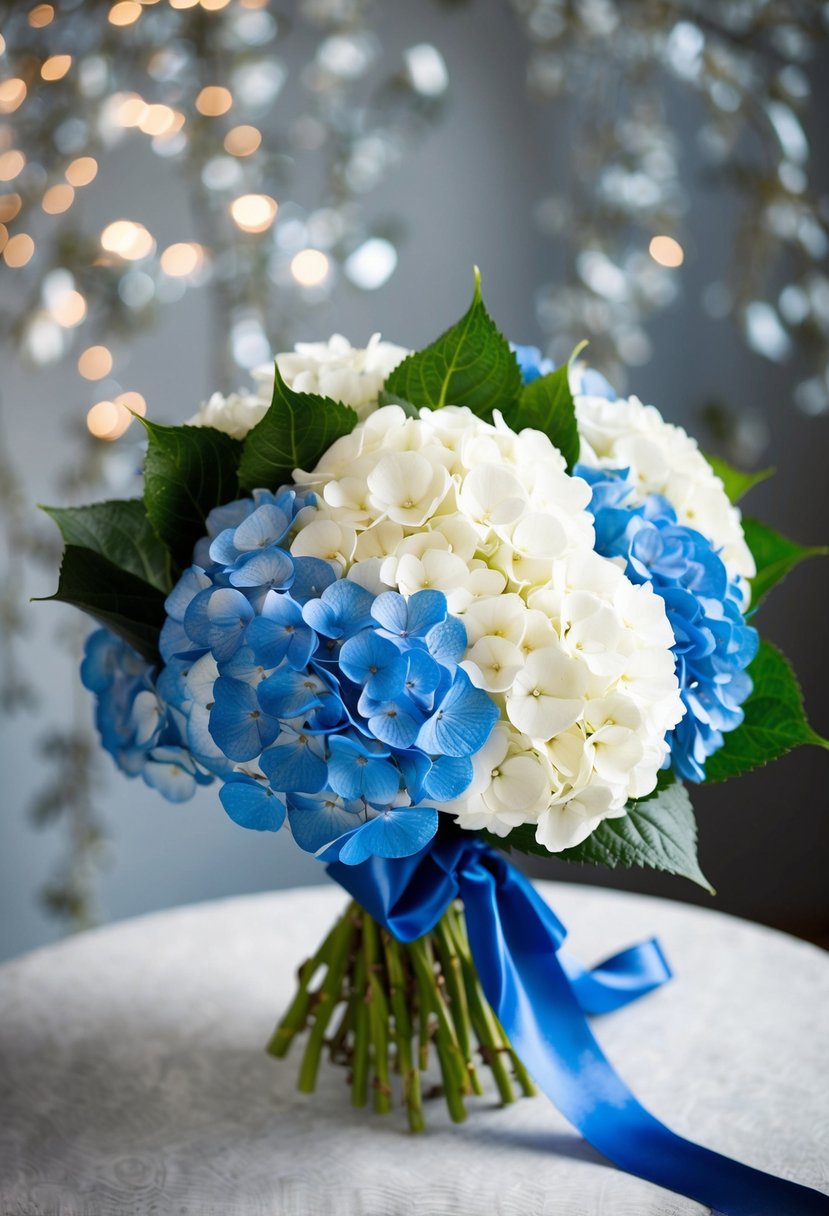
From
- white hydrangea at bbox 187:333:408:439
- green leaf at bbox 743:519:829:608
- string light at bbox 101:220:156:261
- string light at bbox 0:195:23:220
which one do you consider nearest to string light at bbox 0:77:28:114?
string light at bbox 0:195:23:220

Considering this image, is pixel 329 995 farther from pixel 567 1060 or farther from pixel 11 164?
pixel 11 164

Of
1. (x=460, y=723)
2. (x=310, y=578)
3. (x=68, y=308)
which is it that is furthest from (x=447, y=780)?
(x=68, y=308)

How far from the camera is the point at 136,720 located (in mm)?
761

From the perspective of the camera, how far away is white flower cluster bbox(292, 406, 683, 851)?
2.04 feet

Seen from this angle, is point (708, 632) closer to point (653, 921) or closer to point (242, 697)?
point (242, 697)

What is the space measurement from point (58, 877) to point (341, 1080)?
3.46 ft

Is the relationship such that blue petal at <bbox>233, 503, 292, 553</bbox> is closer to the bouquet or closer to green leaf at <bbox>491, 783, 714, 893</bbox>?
the bouquet

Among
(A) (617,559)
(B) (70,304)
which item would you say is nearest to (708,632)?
(A) (617,559)

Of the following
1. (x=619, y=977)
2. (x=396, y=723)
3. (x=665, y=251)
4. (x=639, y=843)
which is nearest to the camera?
(x=396, y=723)

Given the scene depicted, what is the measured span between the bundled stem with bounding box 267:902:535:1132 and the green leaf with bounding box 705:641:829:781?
23 centimetres

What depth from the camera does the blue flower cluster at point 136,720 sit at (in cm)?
75

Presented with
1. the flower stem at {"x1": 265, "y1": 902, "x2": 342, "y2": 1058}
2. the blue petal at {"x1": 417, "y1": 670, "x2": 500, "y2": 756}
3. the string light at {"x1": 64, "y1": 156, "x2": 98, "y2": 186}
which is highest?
the string light at {"x1": 64, "y1": 156, "x2": 98, "y2": 186}

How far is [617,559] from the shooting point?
705 millimetres

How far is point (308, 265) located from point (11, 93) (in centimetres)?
46
